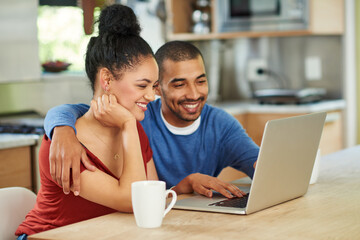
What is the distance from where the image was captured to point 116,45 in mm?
1632

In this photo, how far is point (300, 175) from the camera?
156 centimetres

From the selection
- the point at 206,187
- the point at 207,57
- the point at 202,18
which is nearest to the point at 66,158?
the point at 206,187

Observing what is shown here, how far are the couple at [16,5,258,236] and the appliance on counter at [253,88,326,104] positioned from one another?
184cm

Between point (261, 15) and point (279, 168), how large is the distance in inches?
105

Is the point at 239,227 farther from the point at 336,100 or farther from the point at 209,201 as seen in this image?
the point at 336,100

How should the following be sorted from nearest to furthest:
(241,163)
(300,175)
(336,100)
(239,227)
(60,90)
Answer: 1. (239,227)
2. (300,175)
3. (241,163)
4. (60,90)
5. (336,100)

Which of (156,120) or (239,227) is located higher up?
(156,120)

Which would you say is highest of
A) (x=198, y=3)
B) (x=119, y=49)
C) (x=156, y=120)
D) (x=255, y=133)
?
(x=198, y=3)

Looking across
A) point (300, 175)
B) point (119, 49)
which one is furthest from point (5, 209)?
point (300, 175)

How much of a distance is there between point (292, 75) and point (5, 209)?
3123mm

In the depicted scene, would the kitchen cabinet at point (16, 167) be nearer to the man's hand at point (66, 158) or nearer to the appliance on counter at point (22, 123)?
the appliance on counter at point (22, 123)

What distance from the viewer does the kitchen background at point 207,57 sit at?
3.36 metres

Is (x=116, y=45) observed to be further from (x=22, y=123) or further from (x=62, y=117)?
(x=22, y=123)

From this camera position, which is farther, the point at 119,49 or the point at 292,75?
the point at 292,75
